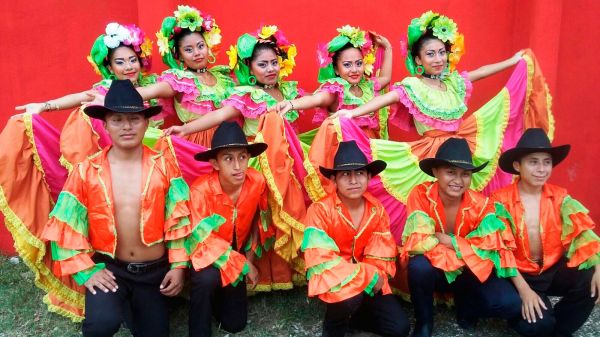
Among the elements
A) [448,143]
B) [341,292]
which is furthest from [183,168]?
[448,143]

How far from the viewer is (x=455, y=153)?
11.6ft

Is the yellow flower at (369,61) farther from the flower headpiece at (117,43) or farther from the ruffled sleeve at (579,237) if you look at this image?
the ruffled sleeve at (579,237)

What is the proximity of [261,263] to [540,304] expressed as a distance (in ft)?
6.41

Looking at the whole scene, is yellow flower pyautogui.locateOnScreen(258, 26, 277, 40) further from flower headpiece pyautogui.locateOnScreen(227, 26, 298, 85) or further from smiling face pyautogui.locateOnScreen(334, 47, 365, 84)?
smiling face pyautogui.locateOnScreen(334, 47, 365, 84)

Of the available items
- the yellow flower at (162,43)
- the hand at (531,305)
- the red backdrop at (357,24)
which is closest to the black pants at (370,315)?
the hand at (531,305)

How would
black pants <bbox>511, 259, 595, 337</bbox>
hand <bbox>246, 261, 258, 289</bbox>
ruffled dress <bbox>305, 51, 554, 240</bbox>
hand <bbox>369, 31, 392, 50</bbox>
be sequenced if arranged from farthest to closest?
hand <bbox>369, 31, 392, 50</bbox>, ruffled dress <bbox>305, 51, 554, 240</bbox>, hand <bbox>246, 261, 258, 289</bbox>, black pants <bbox>511, 259, 595, 337</bbox>

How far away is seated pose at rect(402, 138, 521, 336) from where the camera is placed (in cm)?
353

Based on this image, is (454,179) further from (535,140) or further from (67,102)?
(67,102)

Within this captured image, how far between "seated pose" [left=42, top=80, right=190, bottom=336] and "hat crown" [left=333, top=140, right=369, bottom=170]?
39.3 inches

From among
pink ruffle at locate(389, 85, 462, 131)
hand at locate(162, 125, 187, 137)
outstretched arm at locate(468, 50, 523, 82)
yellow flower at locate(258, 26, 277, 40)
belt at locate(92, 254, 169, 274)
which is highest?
yellow flower at locate(258, 26, 277, 40)

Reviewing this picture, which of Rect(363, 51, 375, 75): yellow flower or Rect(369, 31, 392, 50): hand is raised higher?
Rect(369, 31, 392, 50): hand

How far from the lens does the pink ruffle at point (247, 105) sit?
4.32m

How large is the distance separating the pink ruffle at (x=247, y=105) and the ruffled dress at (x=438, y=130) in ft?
1.94

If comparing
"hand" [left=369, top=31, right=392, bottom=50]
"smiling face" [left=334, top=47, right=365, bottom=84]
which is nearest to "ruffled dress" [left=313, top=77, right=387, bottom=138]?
"smiling face" [left=334, top=47, right=365, bottom=84]
